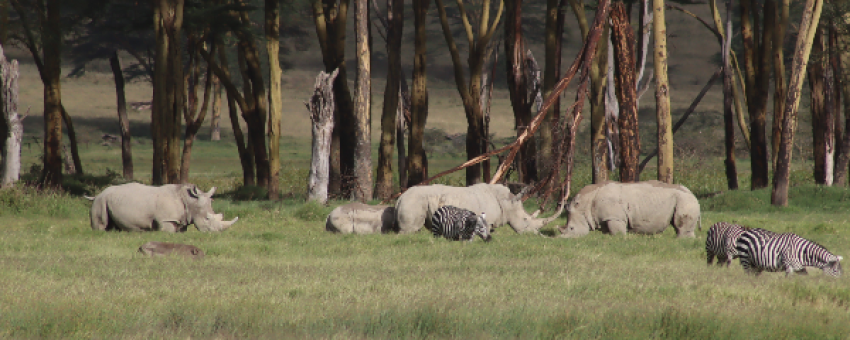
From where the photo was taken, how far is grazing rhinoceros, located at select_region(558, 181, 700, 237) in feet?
48.1

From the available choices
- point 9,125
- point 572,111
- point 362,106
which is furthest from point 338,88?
point 9,125

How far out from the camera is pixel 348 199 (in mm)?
23484

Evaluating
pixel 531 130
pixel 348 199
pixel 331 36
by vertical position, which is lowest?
pixel 348 199

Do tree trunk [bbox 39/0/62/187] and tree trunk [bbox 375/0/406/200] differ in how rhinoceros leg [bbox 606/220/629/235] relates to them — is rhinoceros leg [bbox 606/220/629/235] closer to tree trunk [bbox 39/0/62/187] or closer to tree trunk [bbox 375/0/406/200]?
tree trunk [bbox 375/0/406/200]

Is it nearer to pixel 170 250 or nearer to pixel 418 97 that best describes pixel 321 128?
pixel 418 97

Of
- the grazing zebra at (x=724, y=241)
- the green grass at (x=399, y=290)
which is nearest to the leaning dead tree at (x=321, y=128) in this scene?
the green grass at (x=399, y=290)

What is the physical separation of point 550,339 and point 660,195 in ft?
27.1

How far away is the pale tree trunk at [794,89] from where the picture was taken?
1905 cm

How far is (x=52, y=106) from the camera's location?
2255 centimetres

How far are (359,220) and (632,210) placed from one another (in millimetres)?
4697

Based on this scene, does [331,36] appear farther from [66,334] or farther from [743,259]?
[66,334]

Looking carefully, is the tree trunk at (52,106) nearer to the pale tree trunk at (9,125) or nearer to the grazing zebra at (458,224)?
the pale tree trunk at (9,125)

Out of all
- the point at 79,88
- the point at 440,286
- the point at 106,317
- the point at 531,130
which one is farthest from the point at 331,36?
the point at 79,88

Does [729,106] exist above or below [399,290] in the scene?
above
